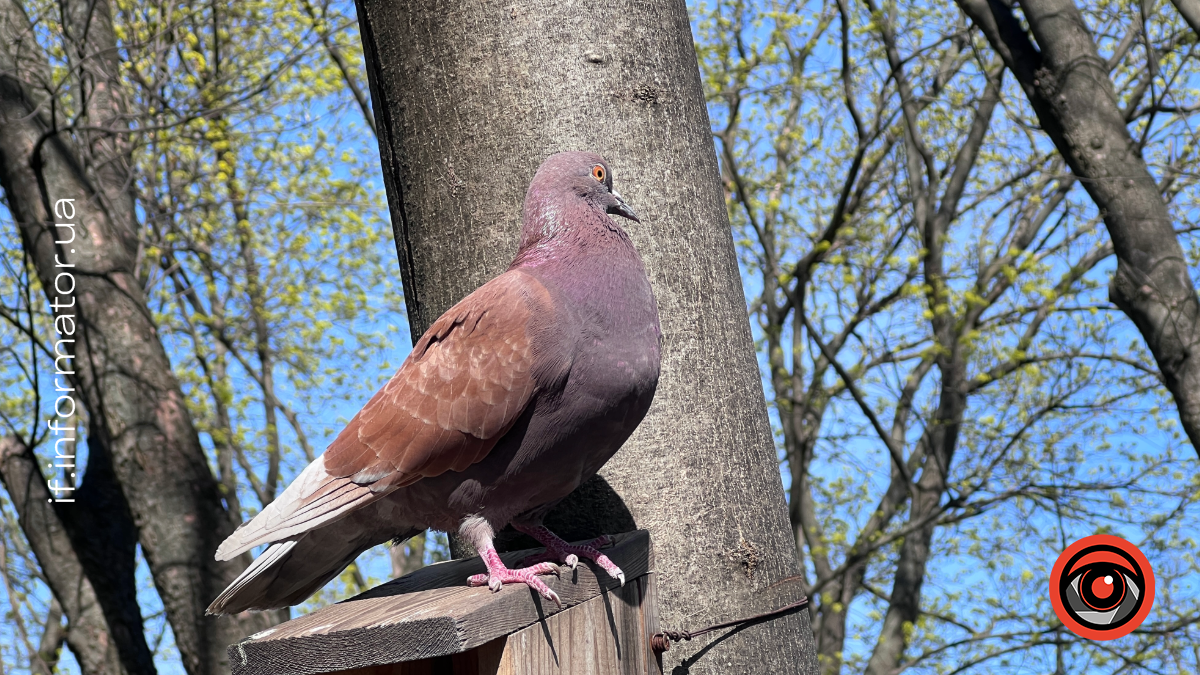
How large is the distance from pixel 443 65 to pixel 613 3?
1.36 ft

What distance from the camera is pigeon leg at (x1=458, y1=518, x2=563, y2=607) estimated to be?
1723 mm

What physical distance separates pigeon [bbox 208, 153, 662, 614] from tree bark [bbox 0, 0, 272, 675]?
113 inches

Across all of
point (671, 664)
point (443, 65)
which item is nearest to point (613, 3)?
point (443, 65)

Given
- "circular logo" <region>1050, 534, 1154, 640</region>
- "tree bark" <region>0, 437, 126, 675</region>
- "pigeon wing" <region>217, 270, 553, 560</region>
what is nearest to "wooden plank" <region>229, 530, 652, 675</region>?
"pigeon wing" <region>217, 270, 553, 560</region>

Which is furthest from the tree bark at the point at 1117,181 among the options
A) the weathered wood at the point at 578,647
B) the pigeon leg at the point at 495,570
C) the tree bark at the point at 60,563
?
the tree bark at the point at 60,563

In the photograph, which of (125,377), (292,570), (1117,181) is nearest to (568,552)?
(292,570)

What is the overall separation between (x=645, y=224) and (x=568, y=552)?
758 millimetres

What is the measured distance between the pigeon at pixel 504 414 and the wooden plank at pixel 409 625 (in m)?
0.04

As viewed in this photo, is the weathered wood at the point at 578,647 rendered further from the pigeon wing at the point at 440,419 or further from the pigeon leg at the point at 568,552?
the pigeon wing at the point at 440,419

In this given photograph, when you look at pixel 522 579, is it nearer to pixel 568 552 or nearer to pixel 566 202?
pixel 568 552

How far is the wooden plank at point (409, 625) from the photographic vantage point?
155 cm

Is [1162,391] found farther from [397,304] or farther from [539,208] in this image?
[539,208]

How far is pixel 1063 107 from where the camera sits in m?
4.18

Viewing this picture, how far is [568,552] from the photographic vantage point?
1.88 m
